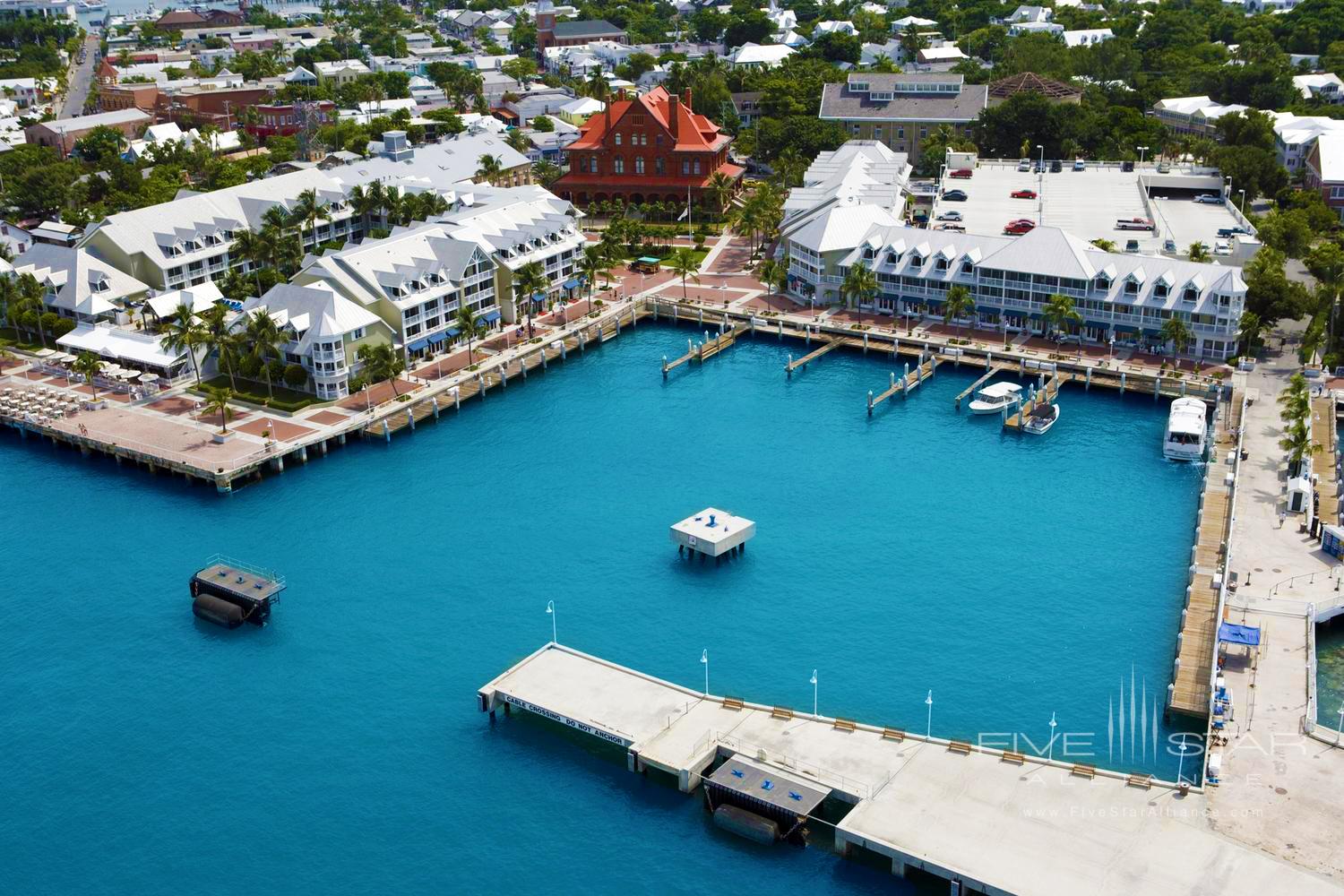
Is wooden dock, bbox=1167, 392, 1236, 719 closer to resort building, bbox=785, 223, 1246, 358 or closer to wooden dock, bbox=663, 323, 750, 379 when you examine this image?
resort building, bbox=785, 223, 1246, 358

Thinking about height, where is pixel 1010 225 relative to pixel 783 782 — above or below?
above

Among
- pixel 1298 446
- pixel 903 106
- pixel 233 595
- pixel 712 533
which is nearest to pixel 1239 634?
pixel 1298 446

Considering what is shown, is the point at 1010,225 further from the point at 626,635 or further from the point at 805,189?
the point at 626,635

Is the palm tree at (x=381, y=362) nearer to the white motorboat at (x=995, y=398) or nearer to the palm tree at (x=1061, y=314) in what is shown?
the white motorboat at (x=995, y=398)

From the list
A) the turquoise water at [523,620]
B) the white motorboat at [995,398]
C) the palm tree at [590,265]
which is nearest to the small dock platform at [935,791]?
the turquoise water at [523,620]

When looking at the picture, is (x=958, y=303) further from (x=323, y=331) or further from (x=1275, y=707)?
(x=1275, y=707)

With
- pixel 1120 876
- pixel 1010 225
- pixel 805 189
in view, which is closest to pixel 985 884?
pixel 1120 876

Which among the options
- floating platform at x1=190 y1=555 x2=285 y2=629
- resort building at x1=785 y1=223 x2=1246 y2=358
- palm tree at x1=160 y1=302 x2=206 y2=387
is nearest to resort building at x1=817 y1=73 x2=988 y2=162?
resort building at x1=785 y1=223 x2=1246 y2=358

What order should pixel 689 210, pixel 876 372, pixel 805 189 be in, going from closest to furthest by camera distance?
1. pixel 876 372
2. pixel 805 189
3. pixel 689 210
